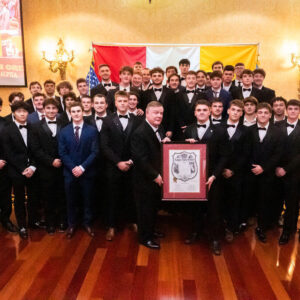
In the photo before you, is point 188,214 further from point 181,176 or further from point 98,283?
point 98,283

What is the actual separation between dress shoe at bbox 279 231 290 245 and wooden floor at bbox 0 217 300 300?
8 cm

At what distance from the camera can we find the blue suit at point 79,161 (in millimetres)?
3736

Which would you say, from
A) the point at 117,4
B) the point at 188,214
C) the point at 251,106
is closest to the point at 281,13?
the point at 117,4

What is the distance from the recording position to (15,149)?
379 centimetres

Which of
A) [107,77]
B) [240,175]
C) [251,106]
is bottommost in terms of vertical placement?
[240,175]

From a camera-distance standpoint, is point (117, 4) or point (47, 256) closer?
point (47, 256)

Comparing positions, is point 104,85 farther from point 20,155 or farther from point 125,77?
point 20,155

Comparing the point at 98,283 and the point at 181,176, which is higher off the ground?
the point at 181,176

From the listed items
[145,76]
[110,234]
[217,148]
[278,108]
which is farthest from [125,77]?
[110,234]

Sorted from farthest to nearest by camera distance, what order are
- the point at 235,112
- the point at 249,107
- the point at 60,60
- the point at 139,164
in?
the point at 60,60
the point at 249,107
the point at 235,112
the point at 139,164

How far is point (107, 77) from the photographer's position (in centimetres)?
526

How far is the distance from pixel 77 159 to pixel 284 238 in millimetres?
2876

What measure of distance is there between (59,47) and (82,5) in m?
1.27

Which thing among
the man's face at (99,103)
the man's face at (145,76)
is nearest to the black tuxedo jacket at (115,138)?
the man's face at (99,103)
